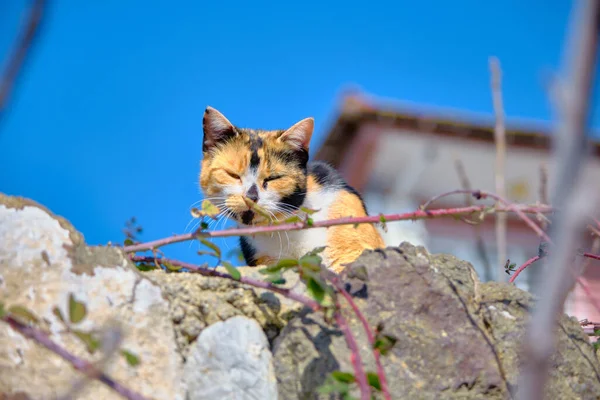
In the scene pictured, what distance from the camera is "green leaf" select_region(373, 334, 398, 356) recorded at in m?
1.88

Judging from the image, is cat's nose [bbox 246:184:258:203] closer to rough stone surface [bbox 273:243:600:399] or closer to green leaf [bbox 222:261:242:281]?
rough stone surface [bbox 273:243:600:399]

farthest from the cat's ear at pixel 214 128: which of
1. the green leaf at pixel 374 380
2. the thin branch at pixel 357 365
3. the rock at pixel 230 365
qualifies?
the green leaf at pixel 374 380

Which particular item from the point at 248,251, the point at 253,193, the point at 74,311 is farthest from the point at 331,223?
the point at 248,251

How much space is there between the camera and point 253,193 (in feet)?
11.1

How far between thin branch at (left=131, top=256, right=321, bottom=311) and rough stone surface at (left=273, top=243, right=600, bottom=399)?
0.33 feet

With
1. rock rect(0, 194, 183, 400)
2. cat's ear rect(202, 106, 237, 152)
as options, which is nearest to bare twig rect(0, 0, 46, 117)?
rock rect(0, 194, 183, 400)

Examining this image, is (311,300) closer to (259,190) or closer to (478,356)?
(478,356)

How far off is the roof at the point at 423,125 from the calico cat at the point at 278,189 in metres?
5.32

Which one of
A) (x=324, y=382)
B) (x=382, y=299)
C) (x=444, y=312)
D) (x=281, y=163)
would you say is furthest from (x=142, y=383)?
(x=281, y=163)

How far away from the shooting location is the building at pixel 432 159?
924 cm

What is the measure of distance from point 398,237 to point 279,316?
445 centimetres

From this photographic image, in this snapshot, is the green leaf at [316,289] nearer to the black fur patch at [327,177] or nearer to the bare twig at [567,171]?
the bare twig at [567,171]

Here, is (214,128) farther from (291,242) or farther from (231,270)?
(231,270)

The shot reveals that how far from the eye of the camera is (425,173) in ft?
31.7
